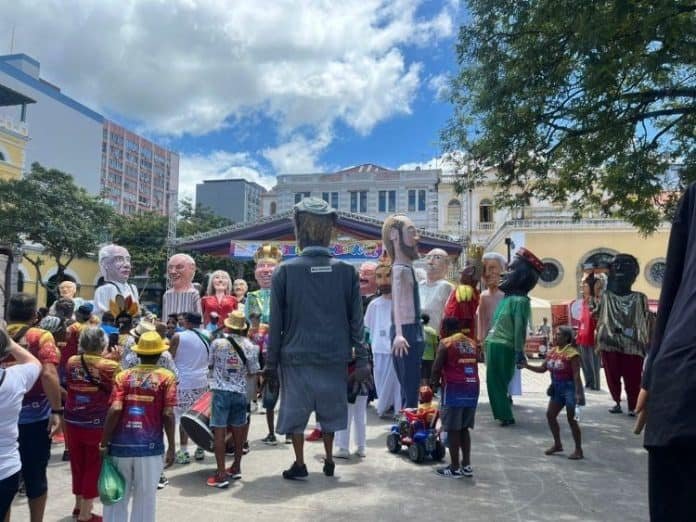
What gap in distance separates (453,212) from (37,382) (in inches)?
1472

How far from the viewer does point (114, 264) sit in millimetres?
6629

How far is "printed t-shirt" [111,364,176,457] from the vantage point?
3287mm

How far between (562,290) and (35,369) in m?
25.3

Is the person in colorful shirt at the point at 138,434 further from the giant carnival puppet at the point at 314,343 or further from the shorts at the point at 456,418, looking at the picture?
the shorts at the point at 456,418

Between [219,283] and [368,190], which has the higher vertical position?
[368,190]

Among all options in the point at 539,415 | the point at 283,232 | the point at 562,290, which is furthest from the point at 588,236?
the point at 539,415

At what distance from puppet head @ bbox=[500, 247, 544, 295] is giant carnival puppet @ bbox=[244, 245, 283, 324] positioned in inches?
118

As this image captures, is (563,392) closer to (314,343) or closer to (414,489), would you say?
(414,489)

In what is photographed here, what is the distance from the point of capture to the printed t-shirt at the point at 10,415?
9.28 feet

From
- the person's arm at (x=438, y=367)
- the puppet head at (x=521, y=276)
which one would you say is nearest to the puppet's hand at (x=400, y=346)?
the person's arm at (x=438, y=367)

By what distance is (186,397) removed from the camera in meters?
5.33

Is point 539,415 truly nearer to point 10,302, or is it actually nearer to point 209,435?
point 209,435

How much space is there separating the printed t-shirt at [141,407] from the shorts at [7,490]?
1.72 ft

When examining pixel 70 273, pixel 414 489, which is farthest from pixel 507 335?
pixel 70 273
